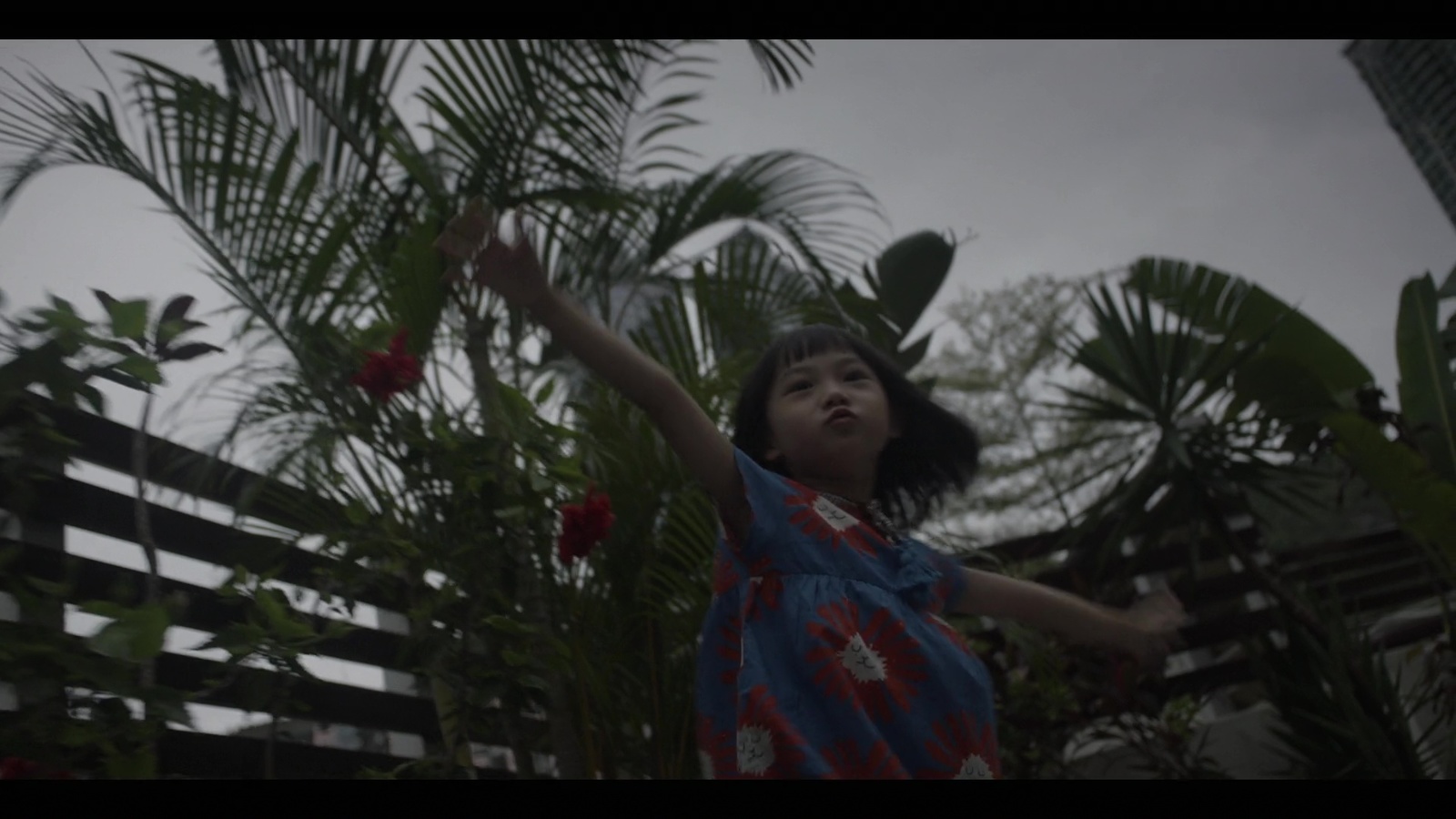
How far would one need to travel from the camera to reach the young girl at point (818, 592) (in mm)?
1214

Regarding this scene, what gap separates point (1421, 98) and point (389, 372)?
550cm

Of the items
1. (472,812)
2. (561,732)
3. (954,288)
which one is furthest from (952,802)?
(954,288)

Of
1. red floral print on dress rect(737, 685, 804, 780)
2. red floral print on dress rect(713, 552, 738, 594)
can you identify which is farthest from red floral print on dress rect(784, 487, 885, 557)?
red floral print on dress rect(737, 685, 804, 780)

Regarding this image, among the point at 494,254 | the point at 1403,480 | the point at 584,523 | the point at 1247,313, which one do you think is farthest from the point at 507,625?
the point at 1247,313

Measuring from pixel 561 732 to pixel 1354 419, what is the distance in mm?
2713

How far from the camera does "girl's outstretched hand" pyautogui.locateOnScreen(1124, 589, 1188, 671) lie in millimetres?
1631

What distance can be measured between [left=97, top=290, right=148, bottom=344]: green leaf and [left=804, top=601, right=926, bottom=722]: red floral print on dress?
Answer: 932mm

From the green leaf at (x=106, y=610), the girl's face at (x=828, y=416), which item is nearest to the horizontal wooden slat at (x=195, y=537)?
the green leaf at (x=106, y=610)

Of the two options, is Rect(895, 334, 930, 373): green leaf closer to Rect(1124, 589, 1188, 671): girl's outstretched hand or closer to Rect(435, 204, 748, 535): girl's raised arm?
Rect(1124, 589, 1188, 671): girl's outstretched hand

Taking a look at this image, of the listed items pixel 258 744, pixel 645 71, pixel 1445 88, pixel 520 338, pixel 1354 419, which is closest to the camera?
pixel 258 744

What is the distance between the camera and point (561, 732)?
1999 mm

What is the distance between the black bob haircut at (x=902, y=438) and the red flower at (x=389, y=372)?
0.57m

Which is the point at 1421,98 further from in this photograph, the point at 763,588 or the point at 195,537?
the point at 195,537

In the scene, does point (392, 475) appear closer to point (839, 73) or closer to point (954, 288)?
point (839, 73)
